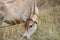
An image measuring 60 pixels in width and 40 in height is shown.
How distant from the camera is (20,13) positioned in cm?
213

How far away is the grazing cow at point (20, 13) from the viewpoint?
1.92 meters

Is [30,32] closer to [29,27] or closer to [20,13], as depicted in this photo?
[29,27]

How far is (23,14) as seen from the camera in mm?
2219

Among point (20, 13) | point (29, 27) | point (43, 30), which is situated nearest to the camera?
point (20, 13)

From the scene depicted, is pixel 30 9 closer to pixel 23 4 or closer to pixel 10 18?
pixel 23 4

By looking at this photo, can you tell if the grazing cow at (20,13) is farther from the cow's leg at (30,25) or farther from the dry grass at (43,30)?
the dry grass at (43,30)

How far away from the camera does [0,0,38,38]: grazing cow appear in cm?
192

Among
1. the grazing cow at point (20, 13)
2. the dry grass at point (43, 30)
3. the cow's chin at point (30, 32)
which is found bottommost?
the dry grass at point (43, 30)

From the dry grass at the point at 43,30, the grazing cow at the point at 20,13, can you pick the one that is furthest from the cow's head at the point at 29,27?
the dry grass at the point at 43,30

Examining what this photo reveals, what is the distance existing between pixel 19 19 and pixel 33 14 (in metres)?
0.48

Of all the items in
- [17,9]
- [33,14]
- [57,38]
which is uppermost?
[17,9]

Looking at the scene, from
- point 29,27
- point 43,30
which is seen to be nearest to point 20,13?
point 29,27

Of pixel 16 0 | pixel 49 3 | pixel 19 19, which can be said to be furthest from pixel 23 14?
pixel 49 3

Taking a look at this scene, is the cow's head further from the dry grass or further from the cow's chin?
the dry grass
